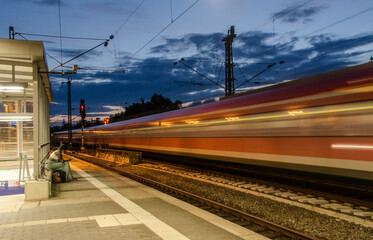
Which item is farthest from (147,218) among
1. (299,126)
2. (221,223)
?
(299,126)

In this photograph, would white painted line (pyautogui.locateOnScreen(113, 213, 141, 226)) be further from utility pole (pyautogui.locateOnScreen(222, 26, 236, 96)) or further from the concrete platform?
utility pole (pyautogui.locateOnScreen(222, 26, 236, 96))

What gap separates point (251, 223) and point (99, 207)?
3.34 metres

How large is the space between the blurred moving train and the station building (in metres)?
6.05

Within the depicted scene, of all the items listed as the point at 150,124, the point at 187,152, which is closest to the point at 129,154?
the point at 150,124

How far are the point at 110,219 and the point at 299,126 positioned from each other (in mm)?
5283

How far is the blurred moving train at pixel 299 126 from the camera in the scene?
7.45 meters

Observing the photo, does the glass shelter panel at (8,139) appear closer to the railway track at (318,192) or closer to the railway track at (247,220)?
the railway track at (318,192)

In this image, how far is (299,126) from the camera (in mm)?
9062

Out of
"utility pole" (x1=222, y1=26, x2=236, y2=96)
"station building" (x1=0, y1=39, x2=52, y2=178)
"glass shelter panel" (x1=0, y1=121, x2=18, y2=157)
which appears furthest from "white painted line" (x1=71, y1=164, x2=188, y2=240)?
"utility pole" (x1=222, y1=26, x2=236, y2=96)

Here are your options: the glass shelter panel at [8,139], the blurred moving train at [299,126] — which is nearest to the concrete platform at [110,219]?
the blurred moving train at [299,126]

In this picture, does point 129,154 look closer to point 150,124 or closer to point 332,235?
point 150,124

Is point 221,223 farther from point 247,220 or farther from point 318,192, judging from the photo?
point 318,192

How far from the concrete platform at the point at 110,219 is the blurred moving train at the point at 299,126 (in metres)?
3.11

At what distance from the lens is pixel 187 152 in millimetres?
15531
